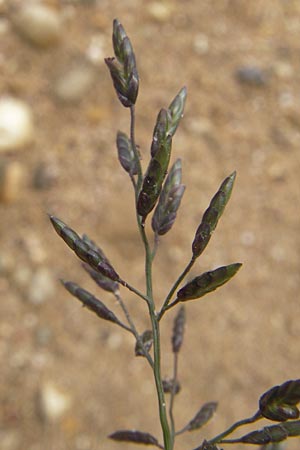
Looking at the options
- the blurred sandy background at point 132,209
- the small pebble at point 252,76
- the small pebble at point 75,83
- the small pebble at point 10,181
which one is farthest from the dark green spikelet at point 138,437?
the small pebble at point 252,76

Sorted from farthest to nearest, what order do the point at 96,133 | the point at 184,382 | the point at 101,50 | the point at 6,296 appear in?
1. the point at 101,50
2. the point at 96,133
3. the point at 6,296
4. the point at 184,382

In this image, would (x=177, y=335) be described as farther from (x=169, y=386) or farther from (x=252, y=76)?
(x=252, y=76)

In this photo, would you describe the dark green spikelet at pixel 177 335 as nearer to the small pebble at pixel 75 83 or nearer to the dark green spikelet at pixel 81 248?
the dark green spikelet at pixel 81 248

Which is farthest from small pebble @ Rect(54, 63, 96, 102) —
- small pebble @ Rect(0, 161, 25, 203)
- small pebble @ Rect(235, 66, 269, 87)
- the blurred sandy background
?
small pebble @ Rect(235, 66, 269, 87)

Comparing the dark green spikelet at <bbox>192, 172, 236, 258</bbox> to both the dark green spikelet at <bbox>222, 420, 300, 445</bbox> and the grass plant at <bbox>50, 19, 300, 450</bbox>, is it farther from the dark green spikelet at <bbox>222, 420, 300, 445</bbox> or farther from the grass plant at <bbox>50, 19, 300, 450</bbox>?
the dark green spikelet at <bbox>222, 420, 300, 445</bbox>

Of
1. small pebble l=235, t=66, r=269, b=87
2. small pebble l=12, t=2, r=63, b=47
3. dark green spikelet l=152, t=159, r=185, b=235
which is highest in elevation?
small pebble l=12, t=2, r=63, b=47

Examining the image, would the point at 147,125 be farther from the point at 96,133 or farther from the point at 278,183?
the point at 278,183

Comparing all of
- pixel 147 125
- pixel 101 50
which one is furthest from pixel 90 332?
pixel 101 50
